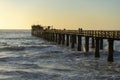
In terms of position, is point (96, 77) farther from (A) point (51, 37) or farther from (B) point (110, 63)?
(A) point (51, 37)

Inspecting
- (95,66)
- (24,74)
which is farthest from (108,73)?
(24,74)

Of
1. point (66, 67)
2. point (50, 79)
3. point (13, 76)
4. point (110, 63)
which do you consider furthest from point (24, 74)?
point (110, 63)

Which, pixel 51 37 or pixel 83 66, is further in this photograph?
pixel 51 37

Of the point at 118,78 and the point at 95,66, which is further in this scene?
the point at 95,66

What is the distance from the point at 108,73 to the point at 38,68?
7.08m

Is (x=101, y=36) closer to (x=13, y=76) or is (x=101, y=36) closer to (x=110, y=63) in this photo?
(x=110, y=63)

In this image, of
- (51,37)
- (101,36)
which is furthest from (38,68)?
(51,37)

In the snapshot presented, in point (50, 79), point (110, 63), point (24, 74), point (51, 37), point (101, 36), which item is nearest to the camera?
point (50, 79)

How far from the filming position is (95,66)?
120 feet

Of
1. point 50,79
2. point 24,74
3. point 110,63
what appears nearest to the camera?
point 50,79

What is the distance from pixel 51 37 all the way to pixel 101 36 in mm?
48010

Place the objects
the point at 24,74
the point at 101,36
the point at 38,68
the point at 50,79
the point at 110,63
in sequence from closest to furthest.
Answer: the point at 50,79
the point at 24,74
the point at 38,68
the point at 110,63
the point at 101,36

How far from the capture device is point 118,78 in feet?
94.6

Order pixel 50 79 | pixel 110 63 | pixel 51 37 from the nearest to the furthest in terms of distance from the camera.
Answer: pixel 50 79, pixel 110 63, pixel 51 37
